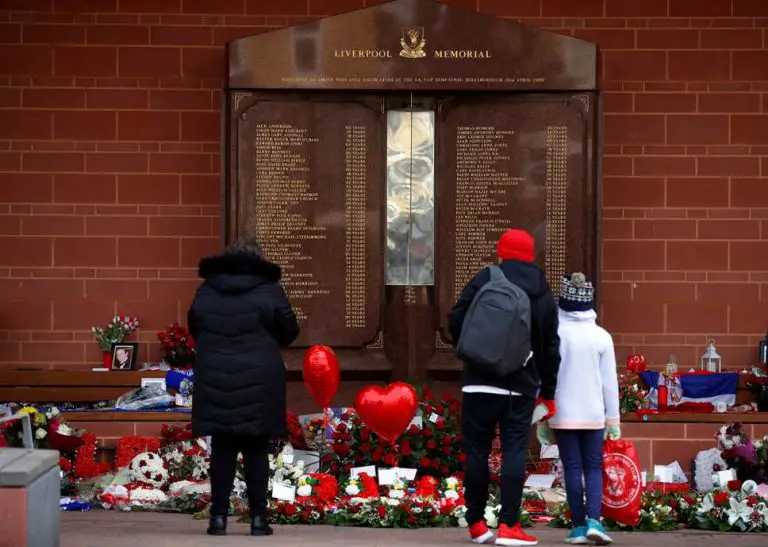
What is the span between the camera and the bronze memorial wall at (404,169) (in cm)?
1145

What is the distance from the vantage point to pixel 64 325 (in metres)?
12.0

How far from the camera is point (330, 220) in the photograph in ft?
38.0

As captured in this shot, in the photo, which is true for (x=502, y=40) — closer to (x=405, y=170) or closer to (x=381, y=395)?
(x=405, y=170)

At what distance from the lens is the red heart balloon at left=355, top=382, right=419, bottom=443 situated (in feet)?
32.1

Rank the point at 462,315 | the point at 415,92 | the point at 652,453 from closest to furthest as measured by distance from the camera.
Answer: the point at 462,315 → the point at 652,453 → the point at 415,92

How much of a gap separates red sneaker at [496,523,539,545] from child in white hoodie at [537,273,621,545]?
353 millimetres

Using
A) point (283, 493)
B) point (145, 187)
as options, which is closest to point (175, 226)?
point (145, 187)

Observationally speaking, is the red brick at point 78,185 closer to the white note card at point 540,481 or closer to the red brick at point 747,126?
the white note card at point 540,481

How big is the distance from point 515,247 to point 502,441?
999 mm

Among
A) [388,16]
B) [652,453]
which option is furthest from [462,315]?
[388,16]

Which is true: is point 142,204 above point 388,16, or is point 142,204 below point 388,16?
below

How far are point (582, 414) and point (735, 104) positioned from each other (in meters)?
4.57

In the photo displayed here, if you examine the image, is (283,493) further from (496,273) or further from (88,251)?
(88,251)

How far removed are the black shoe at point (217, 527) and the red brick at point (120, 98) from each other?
4442 mm
